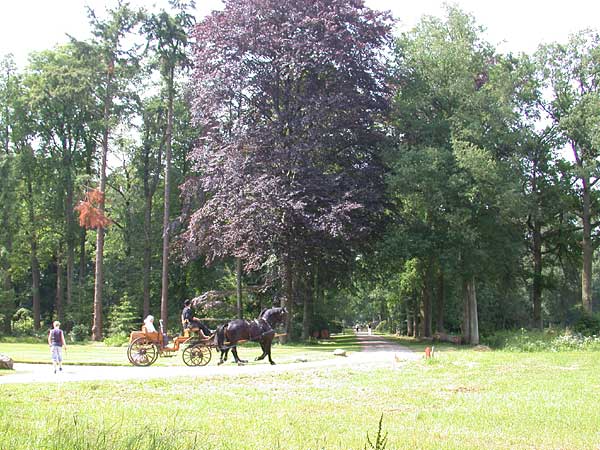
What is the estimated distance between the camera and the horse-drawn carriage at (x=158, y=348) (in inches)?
765

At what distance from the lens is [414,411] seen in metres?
10.3

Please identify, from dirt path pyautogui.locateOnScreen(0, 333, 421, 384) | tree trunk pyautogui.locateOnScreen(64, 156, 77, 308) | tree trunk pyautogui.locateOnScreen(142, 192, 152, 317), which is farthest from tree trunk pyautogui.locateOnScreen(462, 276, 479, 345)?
tree trunk pyautogui.locateOnScreen(64, 156, 77, 308)

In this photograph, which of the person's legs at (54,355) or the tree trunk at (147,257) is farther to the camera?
the tree trunk at (147,257)

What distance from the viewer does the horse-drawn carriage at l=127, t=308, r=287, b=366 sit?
63.9ft

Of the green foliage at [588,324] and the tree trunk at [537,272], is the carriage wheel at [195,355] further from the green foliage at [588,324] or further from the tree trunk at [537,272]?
the tree trunk at [537,272]

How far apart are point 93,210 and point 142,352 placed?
21270mm

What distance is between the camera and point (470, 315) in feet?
108

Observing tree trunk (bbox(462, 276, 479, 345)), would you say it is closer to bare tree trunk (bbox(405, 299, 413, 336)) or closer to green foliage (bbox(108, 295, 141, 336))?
bare tree trunk (bbox(405, 299, 413, 336))

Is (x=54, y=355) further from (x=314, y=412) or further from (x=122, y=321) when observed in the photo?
(x=122, y=321)

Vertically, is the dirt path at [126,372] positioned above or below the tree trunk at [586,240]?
below

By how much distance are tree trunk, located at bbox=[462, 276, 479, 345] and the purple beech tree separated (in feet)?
21.6

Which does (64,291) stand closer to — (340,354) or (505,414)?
(340,354)

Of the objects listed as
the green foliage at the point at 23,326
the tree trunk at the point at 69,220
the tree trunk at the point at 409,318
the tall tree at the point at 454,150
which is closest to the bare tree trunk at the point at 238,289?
the tall tree at the point at 454,150

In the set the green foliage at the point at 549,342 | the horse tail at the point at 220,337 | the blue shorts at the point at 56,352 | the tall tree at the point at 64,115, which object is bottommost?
the green foliage at the point at 549,342
